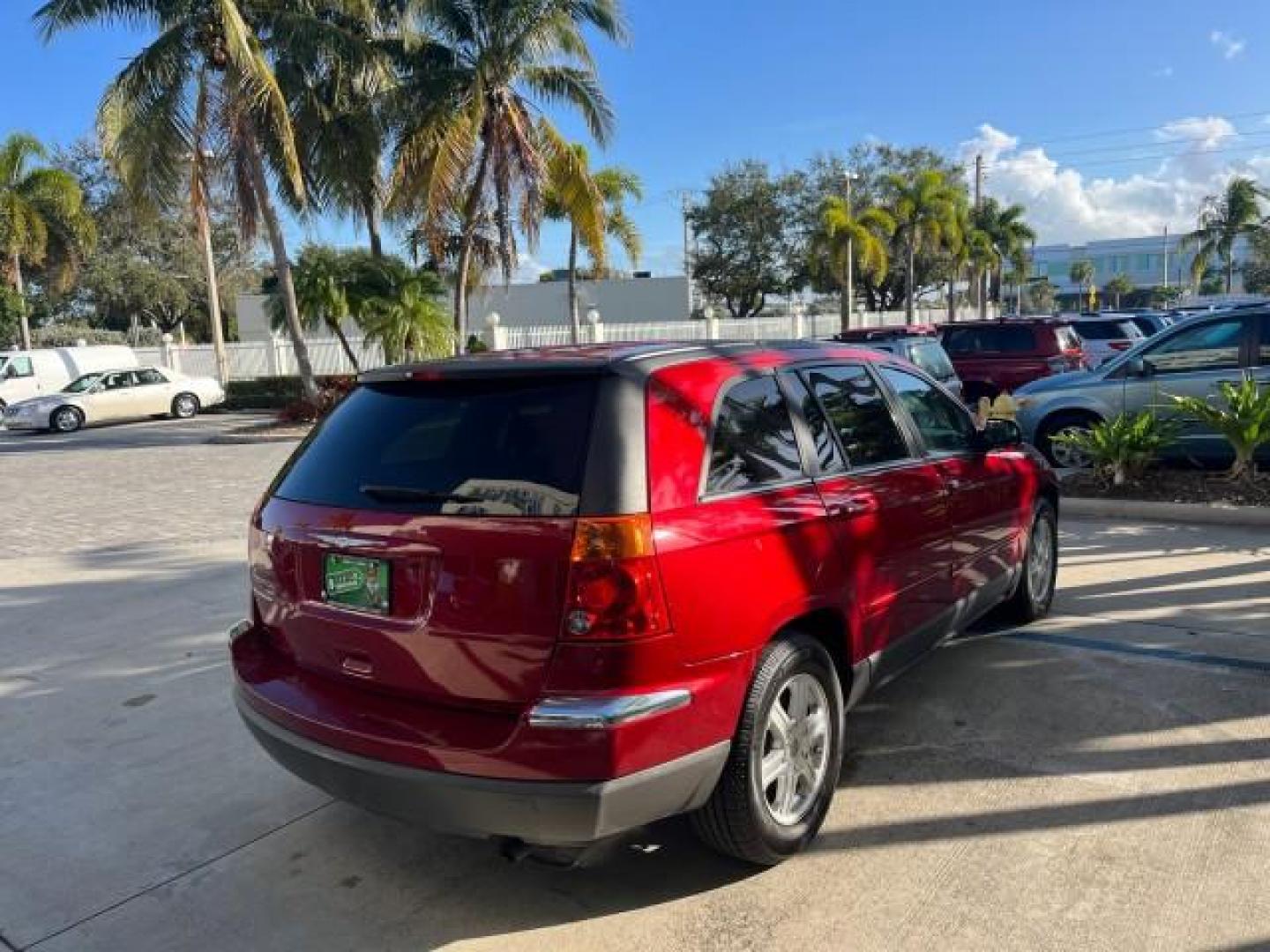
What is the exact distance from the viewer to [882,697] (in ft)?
15.0

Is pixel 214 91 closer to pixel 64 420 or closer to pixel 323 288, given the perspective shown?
pixel 323 288

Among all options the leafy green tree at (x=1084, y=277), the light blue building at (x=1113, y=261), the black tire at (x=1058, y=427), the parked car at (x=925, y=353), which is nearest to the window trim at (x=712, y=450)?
the black tire at (x=1058, y=427)

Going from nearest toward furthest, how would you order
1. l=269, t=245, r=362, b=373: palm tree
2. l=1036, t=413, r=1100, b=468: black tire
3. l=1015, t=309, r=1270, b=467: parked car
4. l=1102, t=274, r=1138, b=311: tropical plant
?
1. l=1015, t=309, r=1270, b=467: parked car
2. l=1036, t=413, r=1100, b=468: black tire
3. l=269, t=245, r=362, b=373: palm tree
4. l=1102, t=274, r=1138, b=311: tropical plant

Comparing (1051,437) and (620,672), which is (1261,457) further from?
(620,672)

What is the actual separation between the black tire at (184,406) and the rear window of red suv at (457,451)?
24.5m

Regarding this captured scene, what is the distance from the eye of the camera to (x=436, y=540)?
2754 mm

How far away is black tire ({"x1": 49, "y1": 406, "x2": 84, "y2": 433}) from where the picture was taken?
22781 millimetres

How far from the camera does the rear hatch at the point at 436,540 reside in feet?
8.70

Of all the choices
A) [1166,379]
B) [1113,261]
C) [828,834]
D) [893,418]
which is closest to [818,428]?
[893,418]

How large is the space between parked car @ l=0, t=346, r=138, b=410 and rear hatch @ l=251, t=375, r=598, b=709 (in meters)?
26.9

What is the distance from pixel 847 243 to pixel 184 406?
2395 centimetres

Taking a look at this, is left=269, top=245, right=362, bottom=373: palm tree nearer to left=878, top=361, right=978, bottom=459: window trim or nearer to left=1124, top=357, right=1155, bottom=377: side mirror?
left=1124, top=357, right=1155, bottom=377: side mirror

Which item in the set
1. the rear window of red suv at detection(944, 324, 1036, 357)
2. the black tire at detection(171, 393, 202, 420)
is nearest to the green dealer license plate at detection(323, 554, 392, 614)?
the rear window of red suv at detection(944, 324, 1036, 357)

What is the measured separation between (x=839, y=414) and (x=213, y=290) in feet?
92.4
